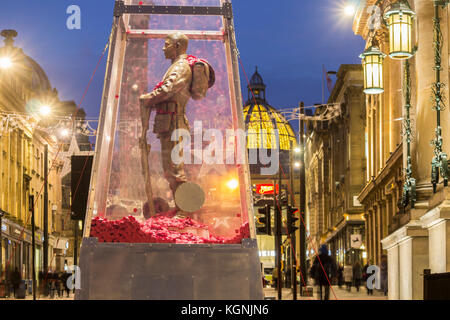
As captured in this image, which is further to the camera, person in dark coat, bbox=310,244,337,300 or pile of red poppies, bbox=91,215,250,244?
person in dark coat, bbox=310,244,337,300

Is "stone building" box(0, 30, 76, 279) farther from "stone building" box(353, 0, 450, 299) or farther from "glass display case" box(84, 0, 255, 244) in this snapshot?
"glass display case" box(84, 0, 255, 244)

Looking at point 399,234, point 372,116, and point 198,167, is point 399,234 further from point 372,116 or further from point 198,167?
point 372,116

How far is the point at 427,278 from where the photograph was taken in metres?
15.0

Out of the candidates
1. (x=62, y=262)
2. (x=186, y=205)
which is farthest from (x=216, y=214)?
(x=62, y=262)

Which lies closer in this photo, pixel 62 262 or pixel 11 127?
pixel 11 127

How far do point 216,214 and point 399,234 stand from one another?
10435 millimetres

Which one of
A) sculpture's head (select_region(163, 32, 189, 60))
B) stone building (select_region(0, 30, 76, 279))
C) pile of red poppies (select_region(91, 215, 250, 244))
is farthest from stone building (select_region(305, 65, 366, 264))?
pile of red poppies (select_region(91, 215, 250, 244))

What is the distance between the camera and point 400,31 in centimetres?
1758

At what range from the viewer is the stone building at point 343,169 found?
6091 centimetres

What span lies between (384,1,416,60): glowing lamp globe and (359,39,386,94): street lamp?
8.53 ft

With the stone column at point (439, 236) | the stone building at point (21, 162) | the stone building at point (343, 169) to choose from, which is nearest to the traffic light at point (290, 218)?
the stone column at point (439, 236)

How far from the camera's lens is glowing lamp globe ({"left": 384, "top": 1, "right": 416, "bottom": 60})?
17.4 meters

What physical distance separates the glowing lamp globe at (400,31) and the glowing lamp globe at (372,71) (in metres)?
2.60

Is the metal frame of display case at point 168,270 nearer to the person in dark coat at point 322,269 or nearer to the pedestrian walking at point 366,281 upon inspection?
the person in dark coat at point 322,269
